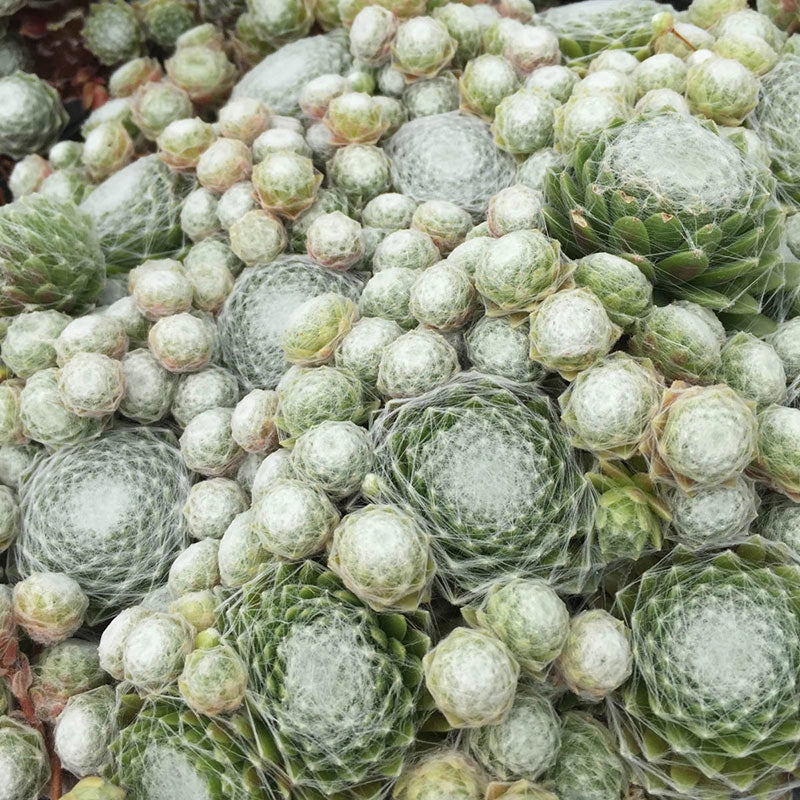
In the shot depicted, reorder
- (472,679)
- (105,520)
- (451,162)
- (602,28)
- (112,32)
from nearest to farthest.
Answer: (472,679), (105,520), (451,162), (602,28), (112,32)

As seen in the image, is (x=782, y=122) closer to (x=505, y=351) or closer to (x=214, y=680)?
(x=505, y=351)

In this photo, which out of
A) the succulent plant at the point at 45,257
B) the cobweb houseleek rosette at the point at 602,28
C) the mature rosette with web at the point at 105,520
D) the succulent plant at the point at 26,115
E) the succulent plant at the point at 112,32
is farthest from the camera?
the succulent plant at the point at 112,32

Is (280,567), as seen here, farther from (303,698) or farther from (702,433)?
(702,433)

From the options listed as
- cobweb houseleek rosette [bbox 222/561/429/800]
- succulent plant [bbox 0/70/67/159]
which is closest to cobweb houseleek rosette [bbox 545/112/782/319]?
cobweb houseleek rosette [bbox 222/561/429/800]

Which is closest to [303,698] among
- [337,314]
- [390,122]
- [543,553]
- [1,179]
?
[543,553]

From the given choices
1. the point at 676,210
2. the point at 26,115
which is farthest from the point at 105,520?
the point at 26,115

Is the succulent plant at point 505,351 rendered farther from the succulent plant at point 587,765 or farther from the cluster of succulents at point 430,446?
the succulent plant at point 587,765

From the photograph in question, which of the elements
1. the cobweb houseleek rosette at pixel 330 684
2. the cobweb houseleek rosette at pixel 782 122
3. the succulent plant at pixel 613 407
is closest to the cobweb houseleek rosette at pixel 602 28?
the cobweb houseleek rosette at pixel 782 122
